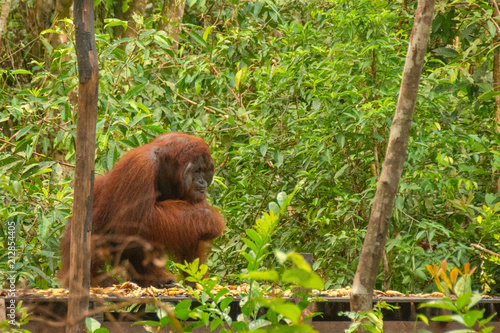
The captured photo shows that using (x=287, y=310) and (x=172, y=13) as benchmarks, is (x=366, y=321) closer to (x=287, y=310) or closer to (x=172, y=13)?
(x=287, y=310)

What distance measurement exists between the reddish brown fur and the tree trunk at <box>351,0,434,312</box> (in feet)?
5.45

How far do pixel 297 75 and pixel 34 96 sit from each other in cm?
168

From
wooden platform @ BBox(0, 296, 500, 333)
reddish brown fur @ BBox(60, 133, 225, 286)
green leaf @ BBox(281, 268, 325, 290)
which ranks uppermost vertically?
green leaf @ BBox(281, 268, 325, 290)

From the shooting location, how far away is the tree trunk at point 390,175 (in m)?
1.85

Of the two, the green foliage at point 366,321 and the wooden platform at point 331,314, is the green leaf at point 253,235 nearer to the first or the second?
the green foliage at point 366,321

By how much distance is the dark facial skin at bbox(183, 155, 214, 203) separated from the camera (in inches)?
144

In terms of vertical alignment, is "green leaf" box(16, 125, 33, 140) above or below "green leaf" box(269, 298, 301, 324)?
below

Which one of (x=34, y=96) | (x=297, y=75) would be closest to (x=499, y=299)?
(x=297, y=75)

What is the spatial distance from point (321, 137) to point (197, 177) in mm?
790

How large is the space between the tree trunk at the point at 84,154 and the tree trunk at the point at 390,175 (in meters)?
0.81

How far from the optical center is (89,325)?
1699 millimetres

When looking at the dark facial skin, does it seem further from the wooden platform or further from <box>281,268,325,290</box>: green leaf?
<box>281,268,325,290</box>: green leaf

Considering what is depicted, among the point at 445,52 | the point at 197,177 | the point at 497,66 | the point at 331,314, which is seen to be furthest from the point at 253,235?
the point at 497,66

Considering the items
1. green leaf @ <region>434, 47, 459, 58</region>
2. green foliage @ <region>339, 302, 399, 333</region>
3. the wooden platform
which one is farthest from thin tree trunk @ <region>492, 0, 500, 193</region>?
green foliage @ <region>339, 302, 399, 333</region>
